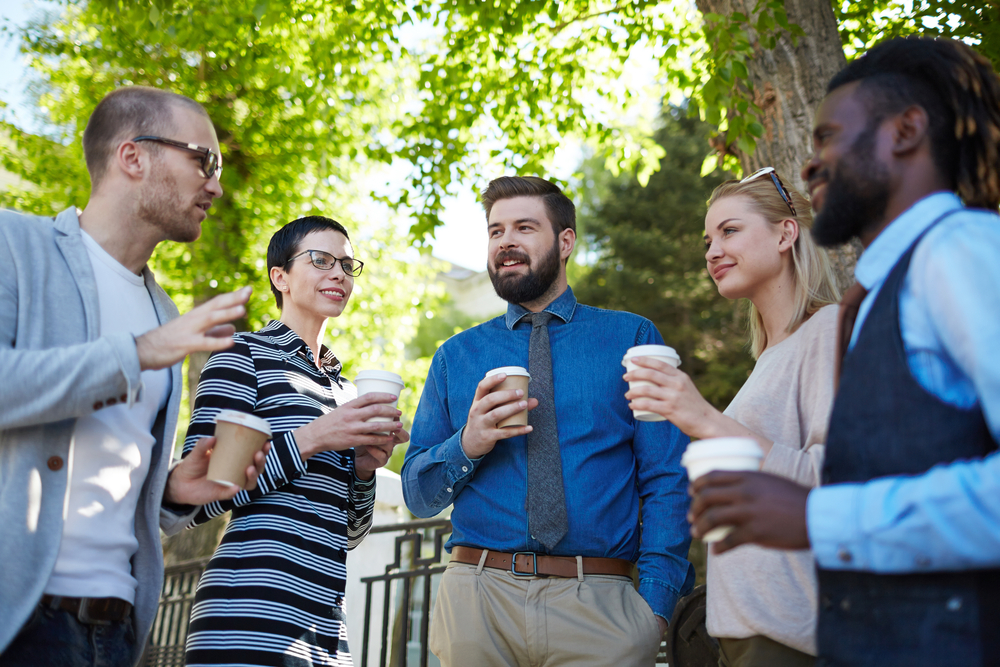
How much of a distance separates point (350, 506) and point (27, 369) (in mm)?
1471

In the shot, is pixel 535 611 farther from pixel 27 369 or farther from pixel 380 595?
pixel 380 595

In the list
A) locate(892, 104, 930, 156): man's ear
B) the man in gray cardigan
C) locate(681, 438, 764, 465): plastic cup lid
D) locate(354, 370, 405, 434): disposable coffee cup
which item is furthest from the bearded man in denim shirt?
locate(892, 104, 930, 156): man's ear

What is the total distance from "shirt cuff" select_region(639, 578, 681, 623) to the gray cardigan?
1.59 m

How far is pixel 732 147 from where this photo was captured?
16.5 ft

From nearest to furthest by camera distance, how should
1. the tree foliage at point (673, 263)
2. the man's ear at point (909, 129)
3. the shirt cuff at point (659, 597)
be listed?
the man's ear at point (909, 129) → the shirt cuff at point (659, 597) → the tree foliage at point (673, 263)

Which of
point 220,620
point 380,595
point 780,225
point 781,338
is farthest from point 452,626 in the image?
point 380,595

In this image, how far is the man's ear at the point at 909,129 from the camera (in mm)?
1491

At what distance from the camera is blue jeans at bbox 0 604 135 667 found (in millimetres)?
1776

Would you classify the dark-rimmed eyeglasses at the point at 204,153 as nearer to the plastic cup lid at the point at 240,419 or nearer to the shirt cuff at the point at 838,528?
the plastic cup lid at the point at 240,419

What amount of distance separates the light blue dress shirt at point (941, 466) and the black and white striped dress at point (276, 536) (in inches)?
67.3

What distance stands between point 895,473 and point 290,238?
2.62 m

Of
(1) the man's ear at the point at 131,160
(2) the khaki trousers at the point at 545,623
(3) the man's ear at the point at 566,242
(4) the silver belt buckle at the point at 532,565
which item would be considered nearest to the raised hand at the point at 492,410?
(4) the silver belt buckle at the point at 532,565

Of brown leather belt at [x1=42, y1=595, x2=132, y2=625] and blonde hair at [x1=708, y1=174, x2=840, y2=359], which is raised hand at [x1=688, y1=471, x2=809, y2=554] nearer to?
blonde hair at [x1=708, y1=174, x2=840, y2=359]

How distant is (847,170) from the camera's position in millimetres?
1538
